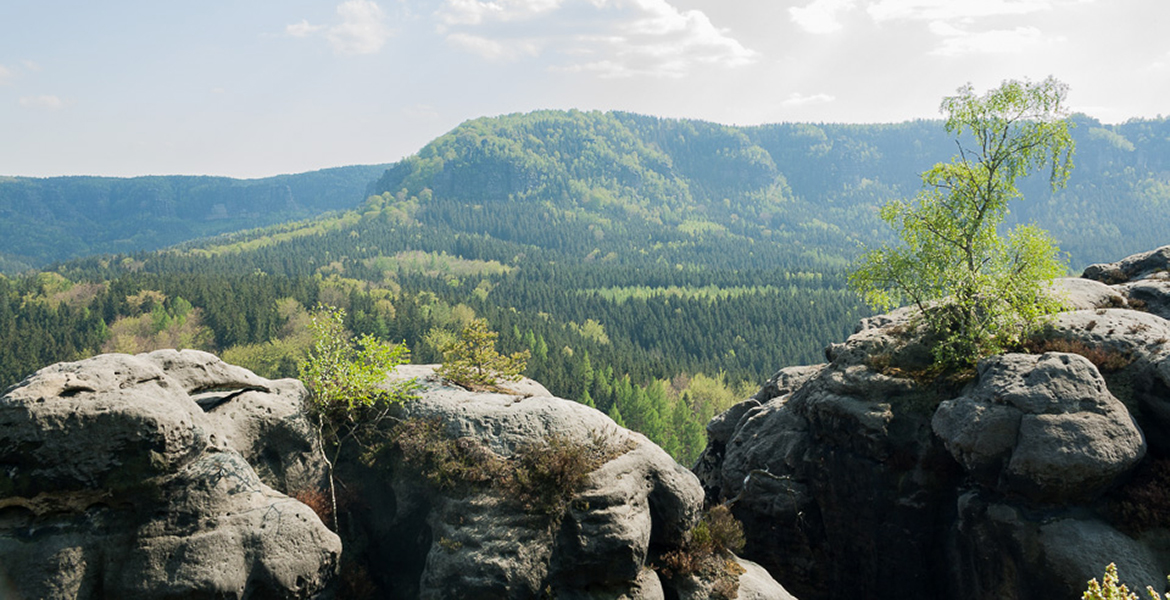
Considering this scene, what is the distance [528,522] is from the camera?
20859mm

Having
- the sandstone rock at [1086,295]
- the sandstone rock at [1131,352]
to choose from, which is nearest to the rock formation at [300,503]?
the sandstone rock at [1131,352]

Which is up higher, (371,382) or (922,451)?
(371,382)

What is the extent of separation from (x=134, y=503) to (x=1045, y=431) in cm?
2618

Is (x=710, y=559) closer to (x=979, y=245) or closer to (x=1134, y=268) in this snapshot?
(x=979, y=245)

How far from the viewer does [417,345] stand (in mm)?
137875

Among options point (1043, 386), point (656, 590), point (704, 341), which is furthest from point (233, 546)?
point (704, 341)

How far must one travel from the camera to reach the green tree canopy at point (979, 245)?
26516mm

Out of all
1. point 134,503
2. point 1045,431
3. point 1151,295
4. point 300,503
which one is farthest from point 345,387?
point 1151,295

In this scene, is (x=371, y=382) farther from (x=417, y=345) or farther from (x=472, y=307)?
(x=472, y=307)

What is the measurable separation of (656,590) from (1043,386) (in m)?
14.1

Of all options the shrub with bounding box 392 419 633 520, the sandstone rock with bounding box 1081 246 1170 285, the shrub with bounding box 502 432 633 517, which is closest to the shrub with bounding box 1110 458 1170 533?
the shrub with bounding box 392 419 633 520

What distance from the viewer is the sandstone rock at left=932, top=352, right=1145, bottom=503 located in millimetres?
20984

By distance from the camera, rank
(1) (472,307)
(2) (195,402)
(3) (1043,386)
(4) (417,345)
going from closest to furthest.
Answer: (2) (195,402), (3) (1043,386), (4) (417,345), (1) (472,307)

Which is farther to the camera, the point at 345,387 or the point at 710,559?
the point at 345,387
